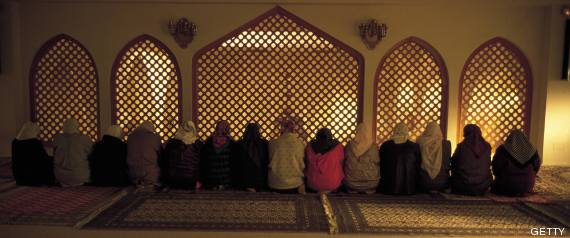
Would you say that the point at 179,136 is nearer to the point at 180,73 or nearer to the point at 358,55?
the point at 180,73

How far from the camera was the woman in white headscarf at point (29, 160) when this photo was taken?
472 centimetres

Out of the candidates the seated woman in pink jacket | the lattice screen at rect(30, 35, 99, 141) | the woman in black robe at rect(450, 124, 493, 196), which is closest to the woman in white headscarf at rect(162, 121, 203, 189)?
the seated woman in pink jacket

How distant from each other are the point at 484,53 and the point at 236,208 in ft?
14.0

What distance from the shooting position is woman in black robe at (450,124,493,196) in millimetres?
4438

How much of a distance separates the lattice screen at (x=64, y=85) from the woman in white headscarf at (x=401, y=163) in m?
4.20

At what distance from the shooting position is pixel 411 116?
643 cm

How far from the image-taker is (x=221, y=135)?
15.1 ft

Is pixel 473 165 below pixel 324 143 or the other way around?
below

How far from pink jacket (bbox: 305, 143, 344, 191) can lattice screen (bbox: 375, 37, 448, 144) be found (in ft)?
6.81

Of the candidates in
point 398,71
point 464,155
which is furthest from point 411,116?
point 464,155

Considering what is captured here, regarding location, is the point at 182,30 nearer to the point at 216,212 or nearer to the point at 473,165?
the point at 216,212

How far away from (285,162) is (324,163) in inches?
15.2

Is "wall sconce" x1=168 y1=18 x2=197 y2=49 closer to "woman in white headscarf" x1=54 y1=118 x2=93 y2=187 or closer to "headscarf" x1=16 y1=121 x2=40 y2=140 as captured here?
"woman in white headscarf" x1=54 y1=118 x2=93 y2=187

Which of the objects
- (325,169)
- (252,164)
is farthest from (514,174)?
(252,164)
